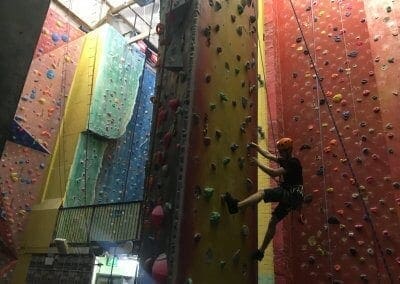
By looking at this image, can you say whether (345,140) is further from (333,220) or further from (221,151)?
(221,151)

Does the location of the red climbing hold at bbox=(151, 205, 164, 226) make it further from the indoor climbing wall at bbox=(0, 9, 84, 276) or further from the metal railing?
the indoor climbing wall at bbox=(0, 9, 84, 276)

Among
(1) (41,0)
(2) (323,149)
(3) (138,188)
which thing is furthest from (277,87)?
(3) (138,188)

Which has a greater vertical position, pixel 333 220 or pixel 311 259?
pixel 333 220

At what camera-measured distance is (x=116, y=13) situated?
330 inches

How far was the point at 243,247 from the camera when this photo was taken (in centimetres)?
296

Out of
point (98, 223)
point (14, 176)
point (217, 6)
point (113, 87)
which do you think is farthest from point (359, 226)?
point (113, 87)

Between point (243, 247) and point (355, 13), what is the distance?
3335 mm

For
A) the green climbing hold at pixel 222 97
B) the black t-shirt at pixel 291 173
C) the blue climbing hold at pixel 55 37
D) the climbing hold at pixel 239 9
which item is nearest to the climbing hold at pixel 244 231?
the black t-shirt at pixel 291 173

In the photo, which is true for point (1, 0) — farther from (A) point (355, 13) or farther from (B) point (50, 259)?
(B) point (50, 259)

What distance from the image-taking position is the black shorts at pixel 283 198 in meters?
2.86

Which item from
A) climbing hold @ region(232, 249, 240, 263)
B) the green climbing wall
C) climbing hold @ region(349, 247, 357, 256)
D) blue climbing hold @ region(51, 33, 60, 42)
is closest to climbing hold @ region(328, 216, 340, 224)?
climbing hold @ region(349, 247, 357, 256)

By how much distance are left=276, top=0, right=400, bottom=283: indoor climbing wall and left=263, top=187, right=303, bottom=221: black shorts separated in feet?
3.85

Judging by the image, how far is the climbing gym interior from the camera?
8.51ft

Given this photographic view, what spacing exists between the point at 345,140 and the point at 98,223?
11.9 feet
